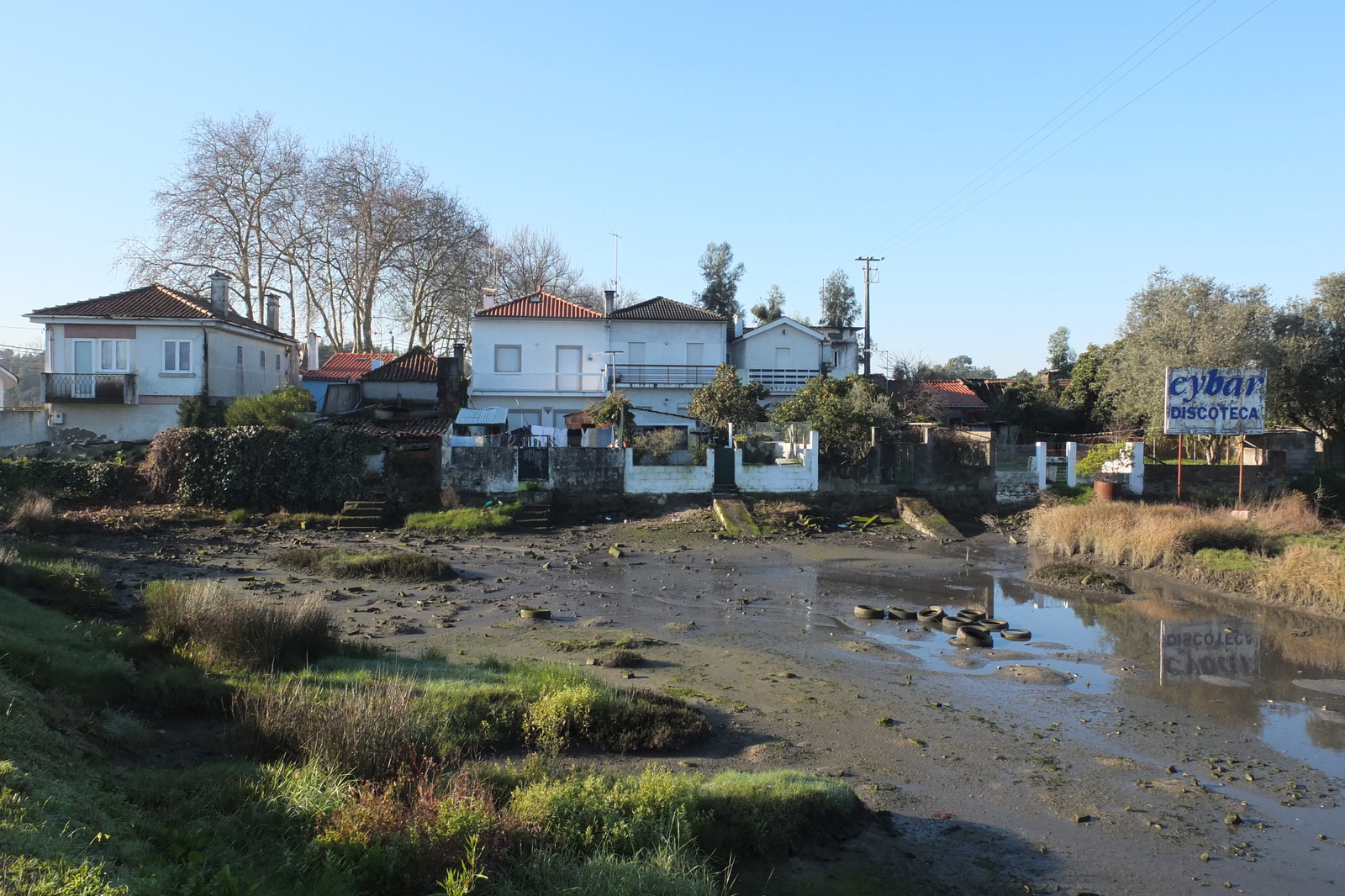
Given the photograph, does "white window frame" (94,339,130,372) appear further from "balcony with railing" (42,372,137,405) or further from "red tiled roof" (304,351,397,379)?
"red tiled roof" (304,351,397,379)

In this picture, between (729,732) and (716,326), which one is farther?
(716,326)

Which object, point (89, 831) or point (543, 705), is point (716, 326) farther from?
point (89, 831)

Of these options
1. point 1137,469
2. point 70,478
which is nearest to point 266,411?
point 70,478

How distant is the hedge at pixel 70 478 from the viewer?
28.2 meters

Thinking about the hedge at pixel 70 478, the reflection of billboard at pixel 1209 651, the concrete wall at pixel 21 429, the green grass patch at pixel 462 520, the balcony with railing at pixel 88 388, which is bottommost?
the reflection of billboard at pixel 1209 651

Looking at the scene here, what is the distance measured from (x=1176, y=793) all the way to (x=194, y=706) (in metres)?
10.0

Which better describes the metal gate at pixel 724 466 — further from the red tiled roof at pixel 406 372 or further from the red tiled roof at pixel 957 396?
the red tiled roof at pixel 957 396

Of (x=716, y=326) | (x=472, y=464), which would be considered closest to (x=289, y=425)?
(x=472, y=464)

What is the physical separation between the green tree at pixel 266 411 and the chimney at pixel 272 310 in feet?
34.6

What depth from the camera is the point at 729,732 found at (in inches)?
399

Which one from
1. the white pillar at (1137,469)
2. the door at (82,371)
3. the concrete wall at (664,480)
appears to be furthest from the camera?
the door at (82,371)

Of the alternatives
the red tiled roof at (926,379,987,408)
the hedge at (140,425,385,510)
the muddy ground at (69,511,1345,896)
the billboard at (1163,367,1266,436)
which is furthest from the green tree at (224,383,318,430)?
the red tiled roof at (926,379,987,408)

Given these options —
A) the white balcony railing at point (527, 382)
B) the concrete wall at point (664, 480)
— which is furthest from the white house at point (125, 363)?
the concrete wall at point (664, 480)

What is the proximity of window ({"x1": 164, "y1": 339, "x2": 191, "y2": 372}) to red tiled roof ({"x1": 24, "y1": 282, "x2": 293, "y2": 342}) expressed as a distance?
3.61ft
